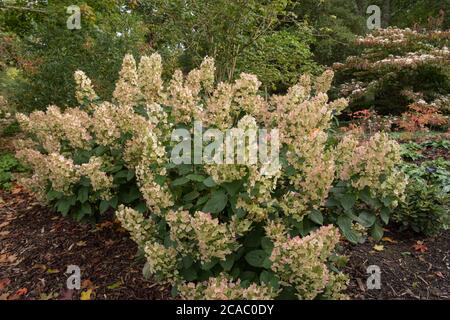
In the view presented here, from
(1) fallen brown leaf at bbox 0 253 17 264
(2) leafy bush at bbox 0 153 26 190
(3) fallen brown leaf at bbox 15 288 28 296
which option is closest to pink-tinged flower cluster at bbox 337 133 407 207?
(3) fallen brown leaf at bbox 15 288 28 296

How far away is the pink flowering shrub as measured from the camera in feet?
26.2

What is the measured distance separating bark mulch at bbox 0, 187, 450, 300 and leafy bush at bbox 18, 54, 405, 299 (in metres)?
0.46

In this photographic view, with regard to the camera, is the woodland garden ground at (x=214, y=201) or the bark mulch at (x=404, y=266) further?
the bark mulch at (x=404, y=266)

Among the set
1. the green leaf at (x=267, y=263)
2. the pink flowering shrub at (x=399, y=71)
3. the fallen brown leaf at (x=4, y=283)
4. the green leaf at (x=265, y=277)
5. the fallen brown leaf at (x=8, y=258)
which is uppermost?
the pink flowering shrub at (x=399, y=71)

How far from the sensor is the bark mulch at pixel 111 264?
9.56 feet

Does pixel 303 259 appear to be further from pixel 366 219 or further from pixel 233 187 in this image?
pixel 366 219

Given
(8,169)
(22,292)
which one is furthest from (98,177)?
(8,169)

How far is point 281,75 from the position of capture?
30.0 ft

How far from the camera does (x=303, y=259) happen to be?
1971 mm

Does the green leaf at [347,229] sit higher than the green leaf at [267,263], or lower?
higher

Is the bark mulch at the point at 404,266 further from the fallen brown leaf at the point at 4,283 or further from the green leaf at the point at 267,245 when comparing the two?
the fallen brown leaf at the point at 4,283

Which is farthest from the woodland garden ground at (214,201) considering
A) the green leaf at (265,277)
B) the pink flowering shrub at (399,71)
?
the pink flowering shrub at (399,71)

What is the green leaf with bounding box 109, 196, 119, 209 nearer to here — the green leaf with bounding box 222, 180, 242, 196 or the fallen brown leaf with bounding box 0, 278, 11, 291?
the fallen brown leaf with bounding box 0, 278, 11, 291
